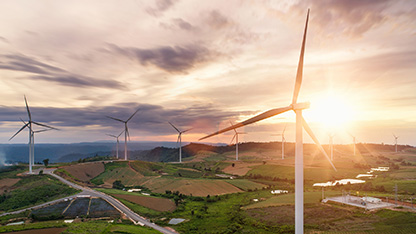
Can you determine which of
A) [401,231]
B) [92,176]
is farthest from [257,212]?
[92,176]

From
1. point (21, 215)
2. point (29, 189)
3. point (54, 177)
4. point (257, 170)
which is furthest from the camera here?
point (257, 170)

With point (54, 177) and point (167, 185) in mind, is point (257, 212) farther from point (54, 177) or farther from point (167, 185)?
point (54, 177)

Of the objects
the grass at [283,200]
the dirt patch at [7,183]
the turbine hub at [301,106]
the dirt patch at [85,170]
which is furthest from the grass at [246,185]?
the dirt patch at [7,183]

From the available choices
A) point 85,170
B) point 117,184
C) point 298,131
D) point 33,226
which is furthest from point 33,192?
point 298,131

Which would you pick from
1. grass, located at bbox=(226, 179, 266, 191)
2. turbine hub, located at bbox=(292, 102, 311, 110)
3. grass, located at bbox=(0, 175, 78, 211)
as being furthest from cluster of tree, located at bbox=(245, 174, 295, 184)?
turbine hub, located at bbox=(292, 102, 311, 110)

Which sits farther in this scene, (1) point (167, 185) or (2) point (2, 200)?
(1) point (167, 185)

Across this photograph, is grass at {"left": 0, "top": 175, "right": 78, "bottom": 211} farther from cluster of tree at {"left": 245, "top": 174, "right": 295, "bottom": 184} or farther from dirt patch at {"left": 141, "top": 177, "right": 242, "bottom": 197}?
cluster of tree at {"left": 245, "top": 174, "right": 295, "bottom": 184}
